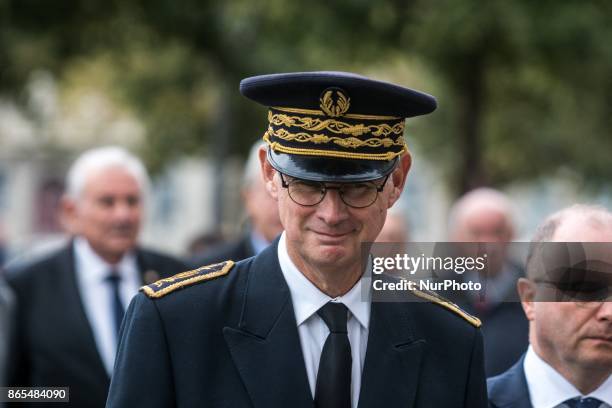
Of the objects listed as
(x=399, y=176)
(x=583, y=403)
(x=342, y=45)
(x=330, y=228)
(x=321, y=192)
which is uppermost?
(x=342, y=45)

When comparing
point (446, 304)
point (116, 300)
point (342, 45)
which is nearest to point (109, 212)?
point (116, 300)

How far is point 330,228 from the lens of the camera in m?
3.27

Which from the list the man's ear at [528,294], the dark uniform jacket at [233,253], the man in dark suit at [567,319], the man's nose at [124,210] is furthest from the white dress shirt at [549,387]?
the dark uniform jacket at [233,253]

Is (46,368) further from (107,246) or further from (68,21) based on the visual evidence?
(68,21)

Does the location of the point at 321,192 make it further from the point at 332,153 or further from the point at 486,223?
the point at 486,223

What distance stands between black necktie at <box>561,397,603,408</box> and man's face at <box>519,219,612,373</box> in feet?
0.33

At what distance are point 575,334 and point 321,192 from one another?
0.99m

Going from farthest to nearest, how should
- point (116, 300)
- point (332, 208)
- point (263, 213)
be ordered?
point (263, 213) < point (116, 300) < point (332, 208)

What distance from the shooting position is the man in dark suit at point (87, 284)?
596 centimetres

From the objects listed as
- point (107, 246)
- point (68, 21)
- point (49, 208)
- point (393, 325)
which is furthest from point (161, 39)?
point (49, 208)

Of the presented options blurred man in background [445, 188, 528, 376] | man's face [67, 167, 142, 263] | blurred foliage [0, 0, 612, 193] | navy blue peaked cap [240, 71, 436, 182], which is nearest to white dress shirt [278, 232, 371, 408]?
navy blue peaked cap [240, 71, 436, 182]

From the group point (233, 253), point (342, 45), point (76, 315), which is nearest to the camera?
point (76, 315)

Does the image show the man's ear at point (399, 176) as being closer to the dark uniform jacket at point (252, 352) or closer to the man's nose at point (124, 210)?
the dark uniform jacket at point (252, 352)

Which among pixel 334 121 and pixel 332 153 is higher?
pixel 334 121
